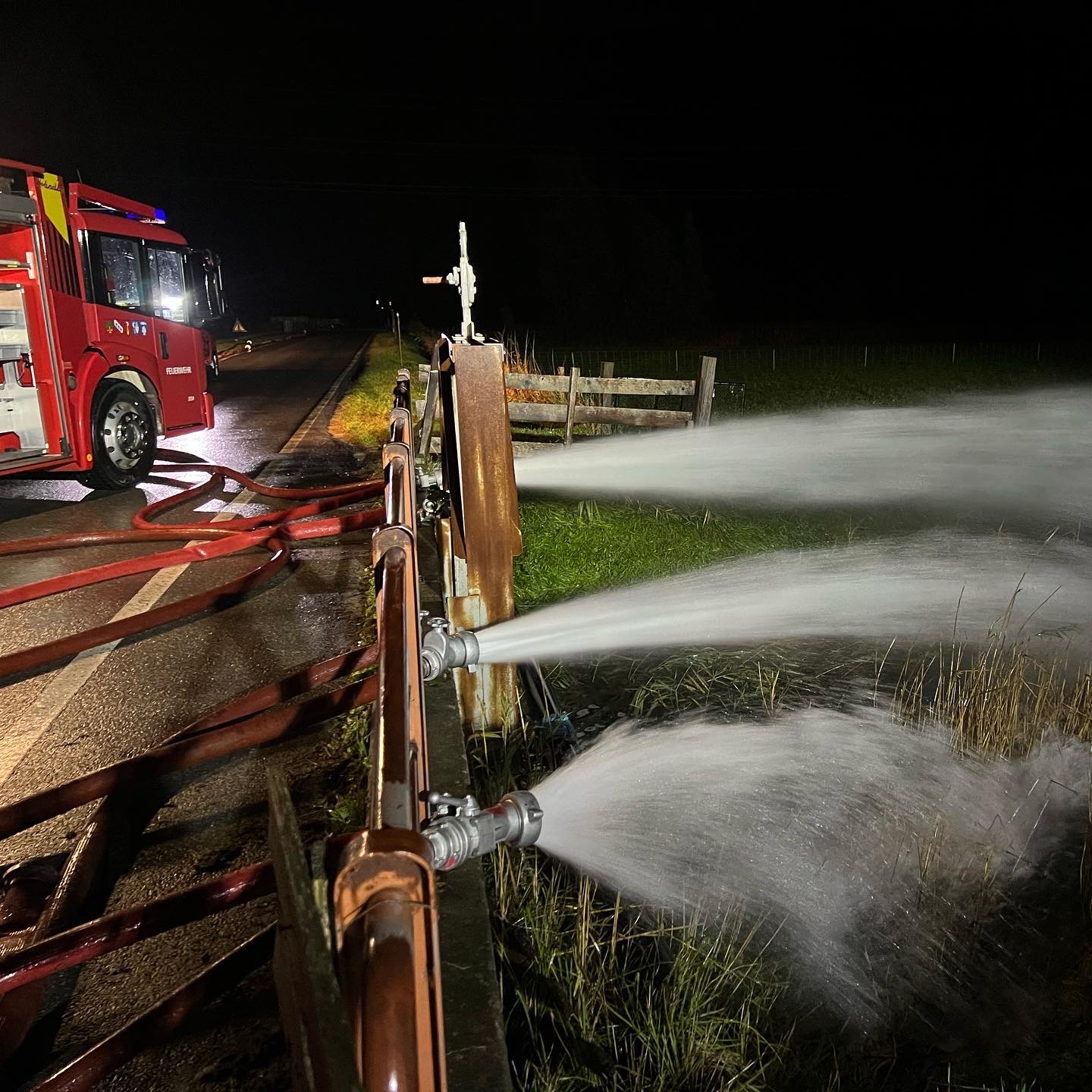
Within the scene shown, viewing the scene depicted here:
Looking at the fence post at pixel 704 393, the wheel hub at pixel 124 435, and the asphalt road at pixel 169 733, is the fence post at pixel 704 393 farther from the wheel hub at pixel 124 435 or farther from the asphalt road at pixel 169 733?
the wheel hub at pixel 124 435

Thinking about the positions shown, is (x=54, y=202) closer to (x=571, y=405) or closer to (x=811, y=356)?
(x=571, y=405)

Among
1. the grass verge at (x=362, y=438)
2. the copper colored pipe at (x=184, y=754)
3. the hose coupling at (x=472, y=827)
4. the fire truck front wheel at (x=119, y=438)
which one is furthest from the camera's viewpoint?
the fire truck front wheel at (x=119, y=438)

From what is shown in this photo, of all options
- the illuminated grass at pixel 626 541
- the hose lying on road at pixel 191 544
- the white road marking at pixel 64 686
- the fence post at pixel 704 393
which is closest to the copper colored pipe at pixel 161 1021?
the white road marking at pixel 64 686

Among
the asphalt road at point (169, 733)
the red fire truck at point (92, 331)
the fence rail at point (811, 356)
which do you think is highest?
the red fire truck at point (92, 331)

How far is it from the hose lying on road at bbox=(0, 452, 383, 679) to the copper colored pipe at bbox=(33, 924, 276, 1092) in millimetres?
2607

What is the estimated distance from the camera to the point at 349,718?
3838 mm

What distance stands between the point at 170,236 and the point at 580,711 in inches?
317

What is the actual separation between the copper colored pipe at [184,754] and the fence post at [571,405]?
7314 millimetres

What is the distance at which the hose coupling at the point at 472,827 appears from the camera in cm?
167

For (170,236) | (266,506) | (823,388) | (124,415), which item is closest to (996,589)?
(266,506)

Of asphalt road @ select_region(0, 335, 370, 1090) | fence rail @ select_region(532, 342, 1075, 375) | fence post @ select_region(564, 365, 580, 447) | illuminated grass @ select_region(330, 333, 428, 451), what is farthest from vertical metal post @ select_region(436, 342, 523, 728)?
fence rail @ select_region(532, 342, 1075, 375)

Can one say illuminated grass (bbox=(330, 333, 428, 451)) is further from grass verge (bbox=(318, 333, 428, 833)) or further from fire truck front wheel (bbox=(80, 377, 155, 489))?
fire truck front wheel (bbox=(80, 377, 155, 489))

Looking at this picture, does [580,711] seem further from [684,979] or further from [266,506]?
[266,506]

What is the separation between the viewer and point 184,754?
10.5ft
